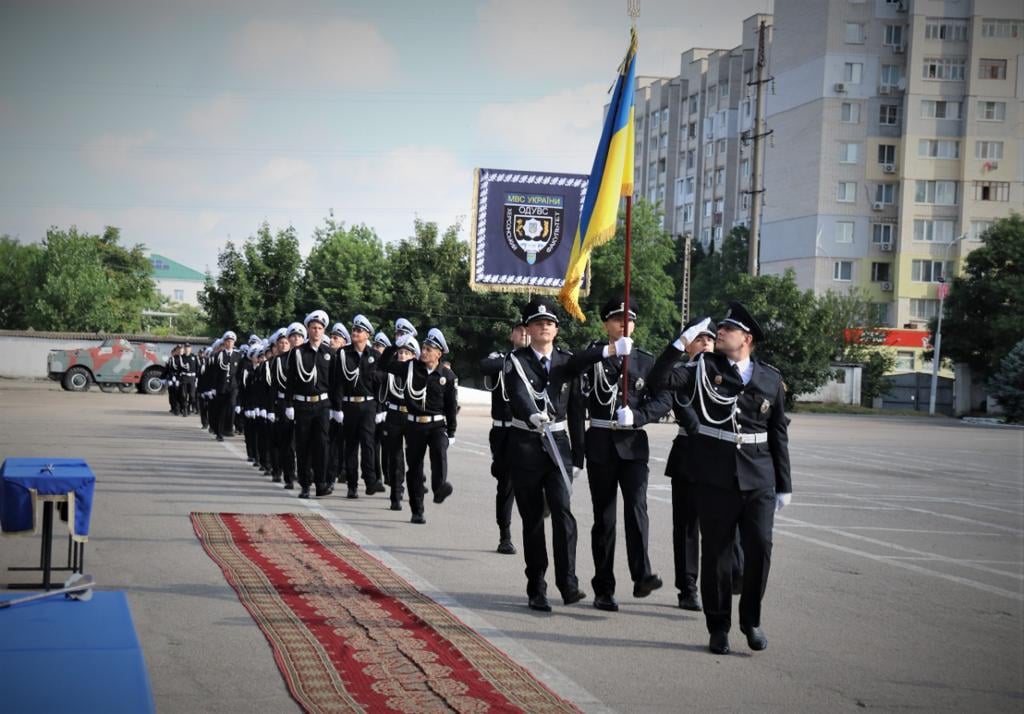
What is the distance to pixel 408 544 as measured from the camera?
11.8 meters

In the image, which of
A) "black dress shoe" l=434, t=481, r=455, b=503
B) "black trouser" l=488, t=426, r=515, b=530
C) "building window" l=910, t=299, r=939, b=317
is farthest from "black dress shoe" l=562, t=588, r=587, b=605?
"building window" l=910, t=299, r=939, b=317

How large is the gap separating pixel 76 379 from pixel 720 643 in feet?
166

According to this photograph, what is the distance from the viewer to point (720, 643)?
765cm

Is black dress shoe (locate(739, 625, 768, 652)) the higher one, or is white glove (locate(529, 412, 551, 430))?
white glove (locate(529, 412, 551, 430))

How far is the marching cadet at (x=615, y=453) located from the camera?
8.88 meters

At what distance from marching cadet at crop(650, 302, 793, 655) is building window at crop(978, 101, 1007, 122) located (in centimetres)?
7647

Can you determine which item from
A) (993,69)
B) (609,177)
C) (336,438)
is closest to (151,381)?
(336,438)

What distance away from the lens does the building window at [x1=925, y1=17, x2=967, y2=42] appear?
257 ft

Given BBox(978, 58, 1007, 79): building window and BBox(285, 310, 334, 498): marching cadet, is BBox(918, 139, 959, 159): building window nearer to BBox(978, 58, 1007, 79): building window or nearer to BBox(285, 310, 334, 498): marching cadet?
BBox(978, 58, 1007, 79): building window

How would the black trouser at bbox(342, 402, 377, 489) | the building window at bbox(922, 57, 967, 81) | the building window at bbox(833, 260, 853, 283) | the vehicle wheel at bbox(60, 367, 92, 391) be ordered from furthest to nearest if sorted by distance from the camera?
the building window at bbox(833, 260, 853, 283) < the building window at bbox(922, 57, 967, 81) < the vehicle wheel at bbox(60, 367, 92, 391) < the black trouser at bbox(342, 402, 377, 489)

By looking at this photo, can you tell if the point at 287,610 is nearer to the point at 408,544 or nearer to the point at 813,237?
the point at 408,544

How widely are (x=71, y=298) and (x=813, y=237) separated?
47.9 metres

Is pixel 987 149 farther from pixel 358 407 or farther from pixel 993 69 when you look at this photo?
pixel 358 407

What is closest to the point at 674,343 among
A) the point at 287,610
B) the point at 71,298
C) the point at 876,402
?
the point at 287,610
